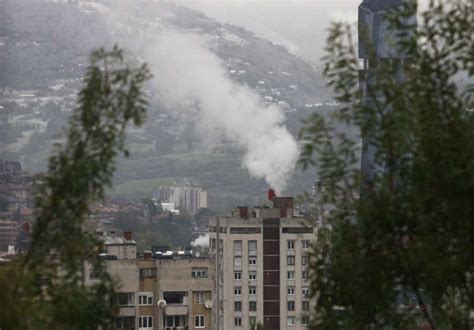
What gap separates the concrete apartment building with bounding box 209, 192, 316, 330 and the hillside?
30.8 meters

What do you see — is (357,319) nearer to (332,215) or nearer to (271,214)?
(332,215)

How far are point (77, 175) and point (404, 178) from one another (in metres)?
1.71

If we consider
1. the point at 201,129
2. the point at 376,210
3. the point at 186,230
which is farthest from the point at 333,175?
the point at 201,129

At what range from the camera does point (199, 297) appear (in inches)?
2191

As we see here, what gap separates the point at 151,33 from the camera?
13362 cm

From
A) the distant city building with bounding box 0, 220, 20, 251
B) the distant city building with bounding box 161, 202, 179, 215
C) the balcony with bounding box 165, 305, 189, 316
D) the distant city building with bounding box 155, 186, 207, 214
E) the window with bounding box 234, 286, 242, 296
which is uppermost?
the distant city building with bounding box 155, 186, 207, 214

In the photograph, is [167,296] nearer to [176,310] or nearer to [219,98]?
[176,310]

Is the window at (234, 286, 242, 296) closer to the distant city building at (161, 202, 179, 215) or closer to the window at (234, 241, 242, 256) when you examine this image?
the window at (234, 241, 242, 256)

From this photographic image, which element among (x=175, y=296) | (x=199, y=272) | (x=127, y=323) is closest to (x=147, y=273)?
(x=175, y=296)

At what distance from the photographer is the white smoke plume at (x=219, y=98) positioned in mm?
116312

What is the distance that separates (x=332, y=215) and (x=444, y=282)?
1.02 metres

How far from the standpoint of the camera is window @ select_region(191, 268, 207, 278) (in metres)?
56.4

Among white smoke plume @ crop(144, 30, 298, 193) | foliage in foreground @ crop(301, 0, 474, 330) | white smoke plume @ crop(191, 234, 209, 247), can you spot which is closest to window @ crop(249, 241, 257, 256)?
white smoke plume @ crop(191, 234, 209, 247)

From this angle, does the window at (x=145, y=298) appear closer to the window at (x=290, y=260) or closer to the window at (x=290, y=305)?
the window at (x=290, y=305)
